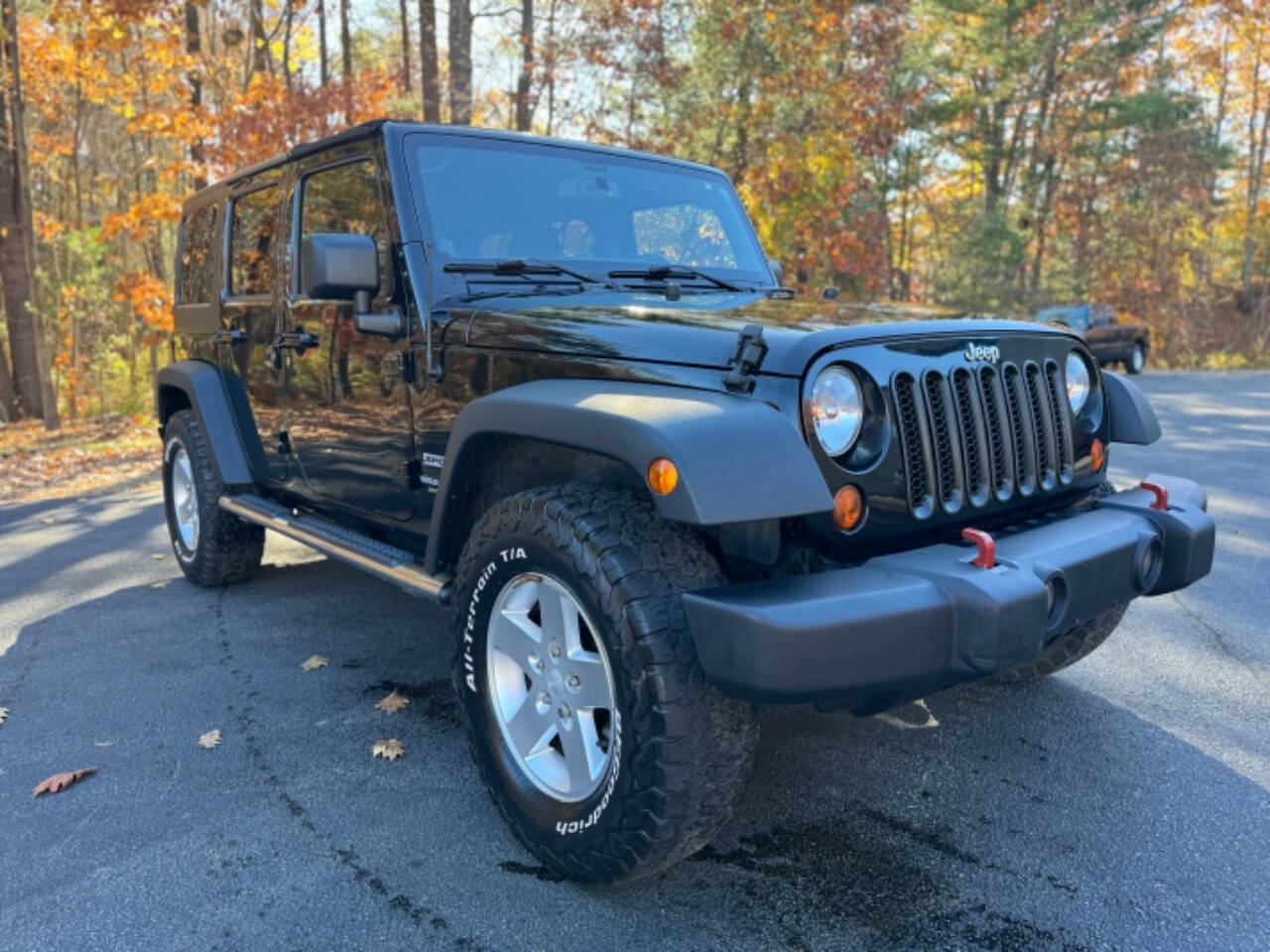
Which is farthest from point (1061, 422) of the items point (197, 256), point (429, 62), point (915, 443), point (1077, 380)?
point (429, 62)

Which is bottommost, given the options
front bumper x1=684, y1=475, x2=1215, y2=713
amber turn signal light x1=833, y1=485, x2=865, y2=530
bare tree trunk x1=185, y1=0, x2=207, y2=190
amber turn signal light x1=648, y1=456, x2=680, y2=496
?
front bumper x1=684, y1=475, x2=1215, y2=713

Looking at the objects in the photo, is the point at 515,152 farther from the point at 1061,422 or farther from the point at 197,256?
the point at 197,256

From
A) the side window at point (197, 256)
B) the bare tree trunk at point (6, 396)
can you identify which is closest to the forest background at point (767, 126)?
the bare tree trunk at point (6, 396)

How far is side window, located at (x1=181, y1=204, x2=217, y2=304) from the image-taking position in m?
5.00

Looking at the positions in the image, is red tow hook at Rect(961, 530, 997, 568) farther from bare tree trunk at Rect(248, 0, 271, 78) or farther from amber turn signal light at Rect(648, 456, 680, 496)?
bare tree trunk at Rect(248, 0, 271, 78)

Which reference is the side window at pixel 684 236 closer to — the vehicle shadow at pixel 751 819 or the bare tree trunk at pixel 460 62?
Result: the vehicle shadow at pixel 751 819

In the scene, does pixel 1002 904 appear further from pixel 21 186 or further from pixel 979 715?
pixel 21 186

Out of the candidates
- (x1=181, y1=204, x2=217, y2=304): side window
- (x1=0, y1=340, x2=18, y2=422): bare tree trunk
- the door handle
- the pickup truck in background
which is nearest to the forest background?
(x1=0, y1=340, x2=18, y2=422): bare tree trunk

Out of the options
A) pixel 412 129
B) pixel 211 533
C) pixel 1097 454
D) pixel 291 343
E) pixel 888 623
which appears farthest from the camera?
pixel 211 533

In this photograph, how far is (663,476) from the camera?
2115 millimetres

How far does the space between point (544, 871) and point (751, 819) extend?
60 centimetres

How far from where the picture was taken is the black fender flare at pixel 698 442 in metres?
2.05

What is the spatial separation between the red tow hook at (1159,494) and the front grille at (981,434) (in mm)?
244

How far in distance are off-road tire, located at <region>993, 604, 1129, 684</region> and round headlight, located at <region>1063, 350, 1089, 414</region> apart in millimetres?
722
